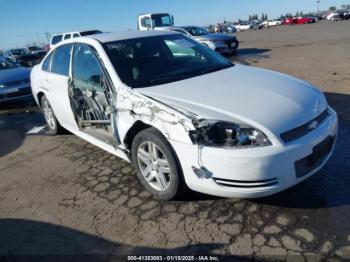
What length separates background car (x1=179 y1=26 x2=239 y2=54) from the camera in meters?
16.5

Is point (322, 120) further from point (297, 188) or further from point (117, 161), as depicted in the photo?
point (117, 161)

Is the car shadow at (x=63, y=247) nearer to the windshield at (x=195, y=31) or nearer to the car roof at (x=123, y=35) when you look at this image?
the car roof at (x=123, y=35)

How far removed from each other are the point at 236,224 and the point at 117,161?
6.76 ft

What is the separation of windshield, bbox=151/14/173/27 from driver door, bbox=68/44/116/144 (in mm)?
15216

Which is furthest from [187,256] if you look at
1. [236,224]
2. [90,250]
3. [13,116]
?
[13,116]

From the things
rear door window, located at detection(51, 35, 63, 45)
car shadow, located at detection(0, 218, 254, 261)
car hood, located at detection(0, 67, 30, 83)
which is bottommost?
car shadow, located at detection(0, 218, 254, 261)

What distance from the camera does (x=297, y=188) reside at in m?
3.36

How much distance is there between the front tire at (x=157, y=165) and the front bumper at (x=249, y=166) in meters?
0.14

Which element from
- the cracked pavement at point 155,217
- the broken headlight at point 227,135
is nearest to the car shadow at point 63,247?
the cracked pavement at point 155,217

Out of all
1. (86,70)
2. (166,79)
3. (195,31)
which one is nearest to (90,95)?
(86,70)

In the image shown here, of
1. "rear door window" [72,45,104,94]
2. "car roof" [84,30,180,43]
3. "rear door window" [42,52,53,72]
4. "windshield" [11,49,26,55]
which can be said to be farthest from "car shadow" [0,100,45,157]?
"windshield" [11,49,26,55]

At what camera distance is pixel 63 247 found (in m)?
2.88

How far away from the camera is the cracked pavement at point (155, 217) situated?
270 centimetres

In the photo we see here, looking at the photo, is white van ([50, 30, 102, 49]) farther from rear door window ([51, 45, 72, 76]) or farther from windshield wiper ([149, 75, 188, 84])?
windshield wiper ([149, 75, 188, 84])
